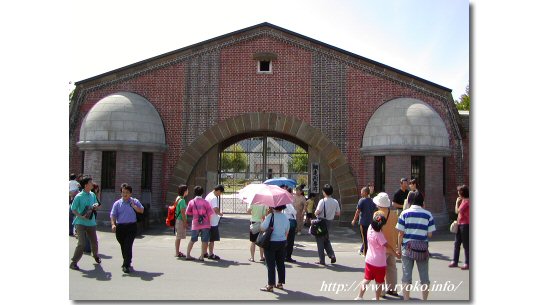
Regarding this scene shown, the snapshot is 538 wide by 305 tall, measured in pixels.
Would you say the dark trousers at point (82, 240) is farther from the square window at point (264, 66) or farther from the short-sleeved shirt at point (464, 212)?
the square window at point (264, 66)

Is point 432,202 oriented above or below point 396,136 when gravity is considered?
below

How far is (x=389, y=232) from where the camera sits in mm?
7402

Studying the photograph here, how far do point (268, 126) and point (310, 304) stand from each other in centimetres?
893

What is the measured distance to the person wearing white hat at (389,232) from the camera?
7.29 m

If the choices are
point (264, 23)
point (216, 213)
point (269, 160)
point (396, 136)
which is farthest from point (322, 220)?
point (269, 160)

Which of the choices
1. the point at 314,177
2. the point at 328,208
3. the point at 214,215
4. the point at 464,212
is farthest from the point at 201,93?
the point at 464,212

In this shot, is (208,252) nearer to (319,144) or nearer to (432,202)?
(319,144)

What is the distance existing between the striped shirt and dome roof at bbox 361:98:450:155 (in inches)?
299

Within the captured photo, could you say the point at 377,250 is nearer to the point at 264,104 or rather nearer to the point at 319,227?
the point at 319,227

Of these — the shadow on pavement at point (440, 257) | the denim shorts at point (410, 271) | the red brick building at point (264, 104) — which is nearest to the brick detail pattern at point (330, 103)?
the red brick building at point (264, 104)

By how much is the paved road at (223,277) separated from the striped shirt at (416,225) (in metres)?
1.24

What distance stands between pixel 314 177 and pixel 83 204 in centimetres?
832

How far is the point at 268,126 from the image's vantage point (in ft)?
50.6

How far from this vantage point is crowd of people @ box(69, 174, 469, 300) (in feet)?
22.5
